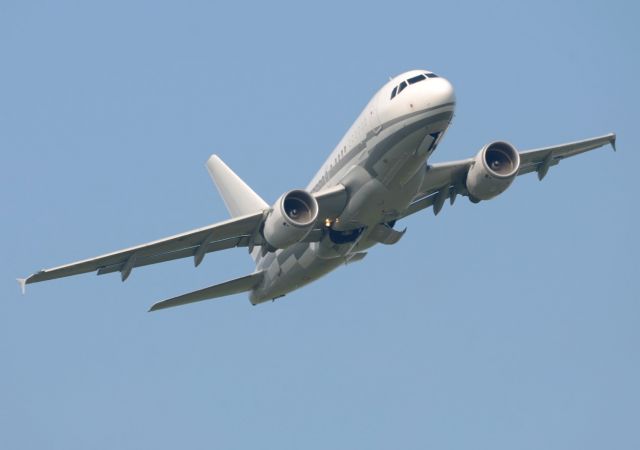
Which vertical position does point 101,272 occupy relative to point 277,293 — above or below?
above

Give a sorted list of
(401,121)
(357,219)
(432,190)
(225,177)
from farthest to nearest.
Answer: (225,177) < (432,190) < (357,219) < (401,121)

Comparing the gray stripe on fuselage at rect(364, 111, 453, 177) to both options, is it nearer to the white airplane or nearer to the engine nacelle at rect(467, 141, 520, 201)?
the white airplane

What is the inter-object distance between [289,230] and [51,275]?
29.6 feet

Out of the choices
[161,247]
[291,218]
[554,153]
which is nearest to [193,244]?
[161,247]

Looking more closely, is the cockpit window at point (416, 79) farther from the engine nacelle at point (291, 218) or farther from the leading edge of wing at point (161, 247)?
the leading edge of wing at point (161, 247)

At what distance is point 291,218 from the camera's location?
1815 inches

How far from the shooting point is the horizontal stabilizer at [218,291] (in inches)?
2037

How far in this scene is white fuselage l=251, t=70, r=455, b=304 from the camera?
44125 mm

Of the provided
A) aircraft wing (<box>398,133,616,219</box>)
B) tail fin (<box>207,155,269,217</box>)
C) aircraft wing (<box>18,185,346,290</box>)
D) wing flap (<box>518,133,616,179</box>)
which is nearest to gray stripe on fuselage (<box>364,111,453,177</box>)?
aircraft wing (<box>18,185,346,290</box>)

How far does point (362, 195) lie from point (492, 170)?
19.0 feet

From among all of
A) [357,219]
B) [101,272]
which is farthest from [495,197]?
[101,272]

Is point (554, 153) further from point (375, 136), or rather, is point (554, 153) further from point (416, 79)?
point (375, 136)

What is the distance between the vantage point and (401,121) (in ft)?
145

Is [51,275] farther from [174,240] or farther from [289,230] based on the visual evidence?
[289,230]
